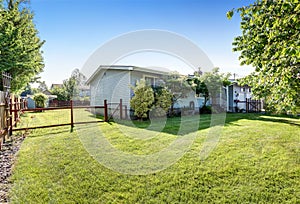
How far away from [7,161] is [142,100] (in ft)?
23.4

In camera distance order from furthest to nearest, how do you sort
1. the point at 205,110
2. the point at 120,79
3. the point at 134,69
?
the point at 205,110
the point at 120,79
the point at 134,69

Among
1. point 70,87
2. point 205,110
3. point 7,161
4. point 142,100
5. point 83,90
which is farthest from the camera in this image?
point 83,90

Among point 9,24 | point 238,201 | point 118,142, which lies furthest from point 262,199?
point 9,24

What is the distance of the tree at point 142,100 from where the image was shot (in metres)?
10.9

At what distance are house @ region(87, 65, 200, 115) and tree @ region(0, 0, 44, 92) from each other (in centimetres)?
524

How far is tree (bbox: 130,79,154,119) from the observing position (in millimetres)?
10852

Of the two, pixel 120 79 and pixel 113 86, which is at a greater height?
pixel 120 79

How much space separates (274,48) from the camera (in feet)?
12.1

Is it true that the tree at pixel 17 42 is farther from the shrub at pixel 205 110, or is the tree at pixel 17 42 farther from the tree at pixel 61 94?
the shrub at pixel 205 110

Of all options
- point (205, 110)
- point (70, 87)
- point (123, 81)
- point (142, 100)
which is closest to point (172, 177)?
point (142, 100)

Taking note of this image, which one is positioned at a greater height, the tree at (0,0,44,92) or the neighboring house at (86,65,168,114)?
the tree at (0,0,44,92)

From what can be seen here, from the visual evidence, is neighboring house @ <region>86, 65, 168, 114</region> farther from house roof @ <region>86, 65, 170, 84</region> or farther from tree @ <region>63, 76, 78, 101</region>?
tree @ <region>63, 76, 78, 101</region>

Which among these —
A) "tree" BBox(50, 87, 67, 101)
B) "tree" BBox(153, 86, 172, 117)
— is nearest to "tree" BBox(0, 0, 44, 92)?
"tree" BBox(153, 86, 172, 117)

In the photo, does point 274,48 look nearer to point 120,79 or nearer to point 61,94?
point 120,79
